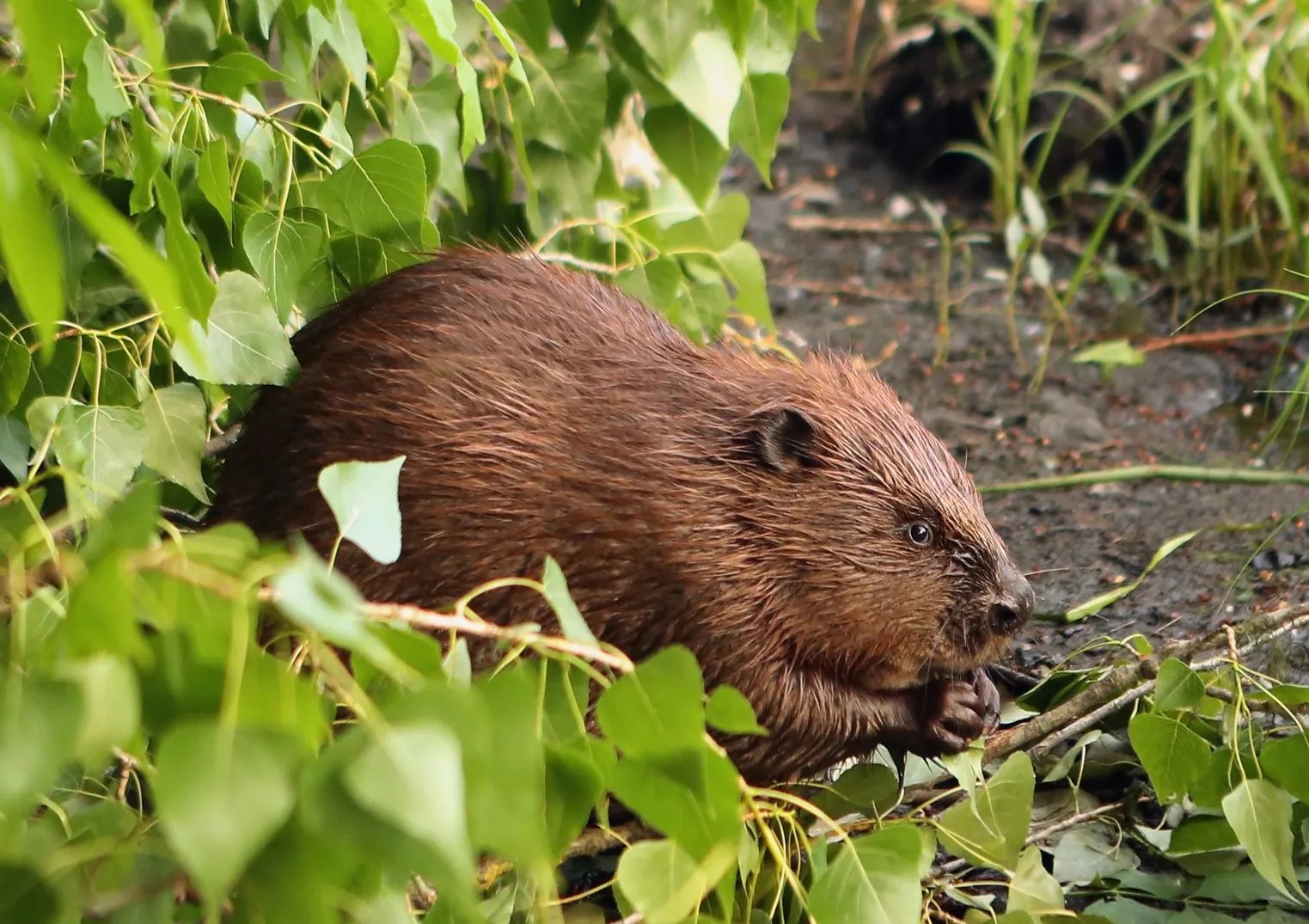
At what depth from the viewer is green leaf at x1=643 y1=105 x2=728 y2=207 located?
2.46m

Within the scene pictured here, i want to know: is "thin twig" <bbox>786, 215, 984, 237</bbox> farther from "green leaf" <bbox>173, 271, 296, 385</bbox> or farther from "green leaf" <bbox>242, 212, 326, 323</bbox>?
"green leaf" <bbox>173, 271, 296, 385</bbox>

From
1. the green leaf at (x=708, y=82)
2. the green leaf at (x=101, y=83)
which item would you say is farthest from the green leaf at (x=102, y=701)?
the green leaf at (x=708, y=82)

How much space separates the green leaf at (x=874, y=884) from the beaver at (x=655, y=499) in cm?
54

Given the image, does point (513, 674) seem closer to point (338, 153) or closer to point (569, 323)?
point (569, 323)

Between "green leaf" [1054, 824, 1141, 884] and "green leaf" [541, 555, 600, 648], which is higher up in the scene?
"green leaf" [541, 555, 600, 648]

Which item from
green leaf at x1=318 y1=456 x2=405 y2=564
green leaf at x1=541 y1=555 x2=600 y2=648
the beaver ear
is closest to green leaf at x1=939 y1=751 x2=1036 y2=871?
the beaver ear

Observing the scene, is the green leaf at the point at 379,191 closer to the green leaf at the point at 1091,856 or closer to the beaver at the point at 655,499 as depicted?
the beaver at the point at 655,499

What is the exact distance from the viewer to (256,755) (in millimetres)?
791

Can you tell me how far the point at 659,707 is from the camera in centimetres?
101

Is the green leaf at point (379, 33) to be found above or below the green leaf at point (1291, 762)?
above

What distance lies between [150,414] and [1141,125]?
402 cm

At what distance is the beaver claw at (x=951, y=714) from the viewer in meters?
2.05

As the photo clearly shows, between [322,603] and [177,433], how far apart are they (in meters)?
1.15

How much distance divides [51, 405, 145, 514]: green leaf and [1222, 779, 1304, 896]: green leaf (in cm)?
142
